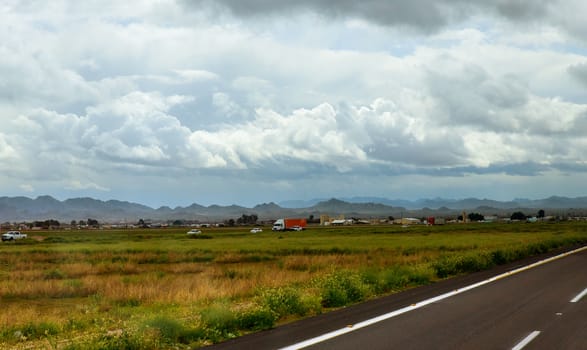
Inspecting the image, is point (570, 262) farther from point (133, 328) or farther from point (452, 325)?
point (133, 328)

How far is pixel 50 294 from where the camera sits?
24625mm

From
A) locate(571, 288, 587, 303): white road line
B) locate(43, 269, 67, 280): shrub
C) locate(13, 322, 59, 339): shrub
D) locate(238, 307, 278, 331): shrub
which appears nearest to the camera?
locate(238, 307, 278, 331): shrub

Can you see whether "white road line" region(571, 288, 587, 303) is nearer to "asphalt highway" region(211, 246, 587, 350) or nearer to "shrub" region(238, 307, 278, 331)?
"asphalt highway" region(211, 246, 587, 350)

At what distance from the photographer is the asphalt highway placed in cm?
1019

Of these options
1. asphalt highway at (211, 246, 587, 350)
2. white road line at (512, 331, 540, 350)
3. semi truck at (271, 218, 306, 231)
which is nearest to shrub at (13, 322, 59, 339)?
asphalt highway at (211, 246, 587, 350)

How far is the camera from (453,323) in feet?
39.7

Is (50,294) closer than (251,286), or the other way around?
(251,286)

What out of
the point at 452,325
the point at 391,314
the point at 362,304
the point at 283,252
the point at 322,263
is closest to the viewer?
the point at 452,325

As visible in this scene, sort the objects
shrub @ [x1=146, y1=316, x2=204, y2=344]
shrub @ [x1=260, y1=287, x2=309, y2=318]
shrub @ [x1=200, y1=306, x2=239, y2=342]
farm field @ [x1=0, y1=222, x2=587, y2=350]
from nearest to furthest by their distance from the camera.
→ shrub @ [x1=146, y1=316, x2=204, y2=344], farm field @ [x1=0, y1=222, x2=587, y2=350], shrub @ [x1=200, y1=306, x2=239, y2=342], shrub @ [x1=260, y1=287, x2=309, y2=318]

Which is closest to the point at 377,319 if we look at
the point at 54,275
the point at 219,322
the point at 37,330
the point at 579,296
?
the point at 219,322

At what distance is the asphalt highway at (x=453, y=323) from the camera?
10.2 m

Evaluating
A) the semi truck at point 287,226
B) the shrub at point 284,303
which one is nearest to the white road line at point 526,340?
the shrub at point 284,303

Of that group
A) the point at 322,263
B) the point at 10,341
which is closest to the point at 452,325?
the point at 10,341

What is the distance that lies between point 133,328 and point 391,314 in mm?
5803
